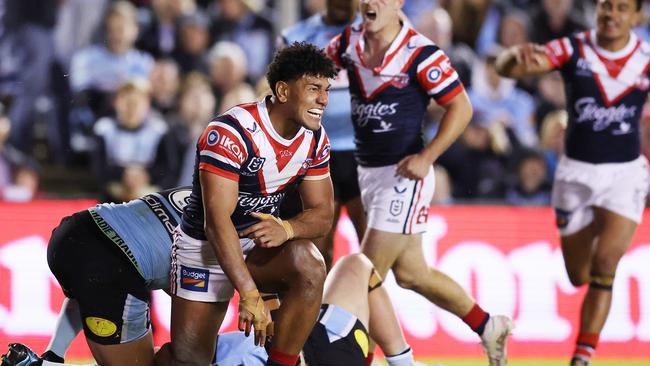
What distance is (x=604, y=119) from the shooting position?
25.6ft

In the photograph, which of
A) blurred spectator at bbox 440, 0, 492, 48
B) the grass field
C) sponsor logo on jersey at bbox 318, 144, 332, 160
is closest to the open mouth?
sponsor logo on jersey at bbox 318, 144, 332, 160

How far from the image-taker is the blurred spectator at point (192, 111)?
10.5 meters

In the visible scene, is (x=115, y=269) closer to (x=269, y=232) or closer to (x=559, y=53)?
(x=269, y=232)

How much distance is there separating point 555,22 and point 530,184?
200 cm

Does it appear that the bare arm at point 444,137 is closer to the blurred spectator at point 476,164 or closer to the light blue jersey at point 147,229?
the light blue jersey at point 147,229

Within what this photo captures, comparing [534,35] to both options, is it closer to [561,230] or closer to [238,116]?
[561,230]

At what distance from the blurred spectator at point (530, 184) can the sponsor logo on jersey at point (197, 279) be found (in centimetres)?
556

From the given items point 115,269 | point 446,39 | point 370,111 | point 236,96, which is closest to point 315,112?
point 115,269

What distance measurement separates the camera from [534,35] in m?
12.0

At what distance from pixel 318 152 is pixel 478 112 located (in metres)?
5.77

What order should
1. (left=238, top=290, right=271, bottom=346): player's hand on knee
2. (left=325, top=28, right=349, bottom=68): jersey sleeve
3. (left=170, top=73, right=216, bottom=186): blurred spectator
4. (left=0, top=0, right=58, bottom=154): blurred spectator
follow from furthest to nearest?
(left=0, top=0, right=58, bottom=154): blurred spectator → (left=170, top=73, right=216, bottom=186): blurred spectator → (left=325, top=28, right=349, bottom=68): jersey sleeve → (left=238, top=290, right=271, bottom=346): player's hand on knee

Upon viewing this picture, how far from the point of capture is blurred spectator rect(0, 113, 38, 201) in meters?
10.2

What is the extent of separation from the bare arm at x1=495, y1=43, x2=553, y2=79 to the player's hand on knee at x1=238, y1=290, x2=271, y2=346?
123 inches

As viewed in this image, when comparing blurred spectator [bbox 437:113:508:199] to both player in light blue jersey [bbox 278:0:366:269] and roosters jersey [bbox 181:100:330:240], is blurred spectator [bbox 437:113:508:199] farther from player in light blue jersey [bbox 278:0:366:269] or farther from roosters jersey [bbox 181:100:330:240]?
roosters jersey [bbox 181:100:330:240]
